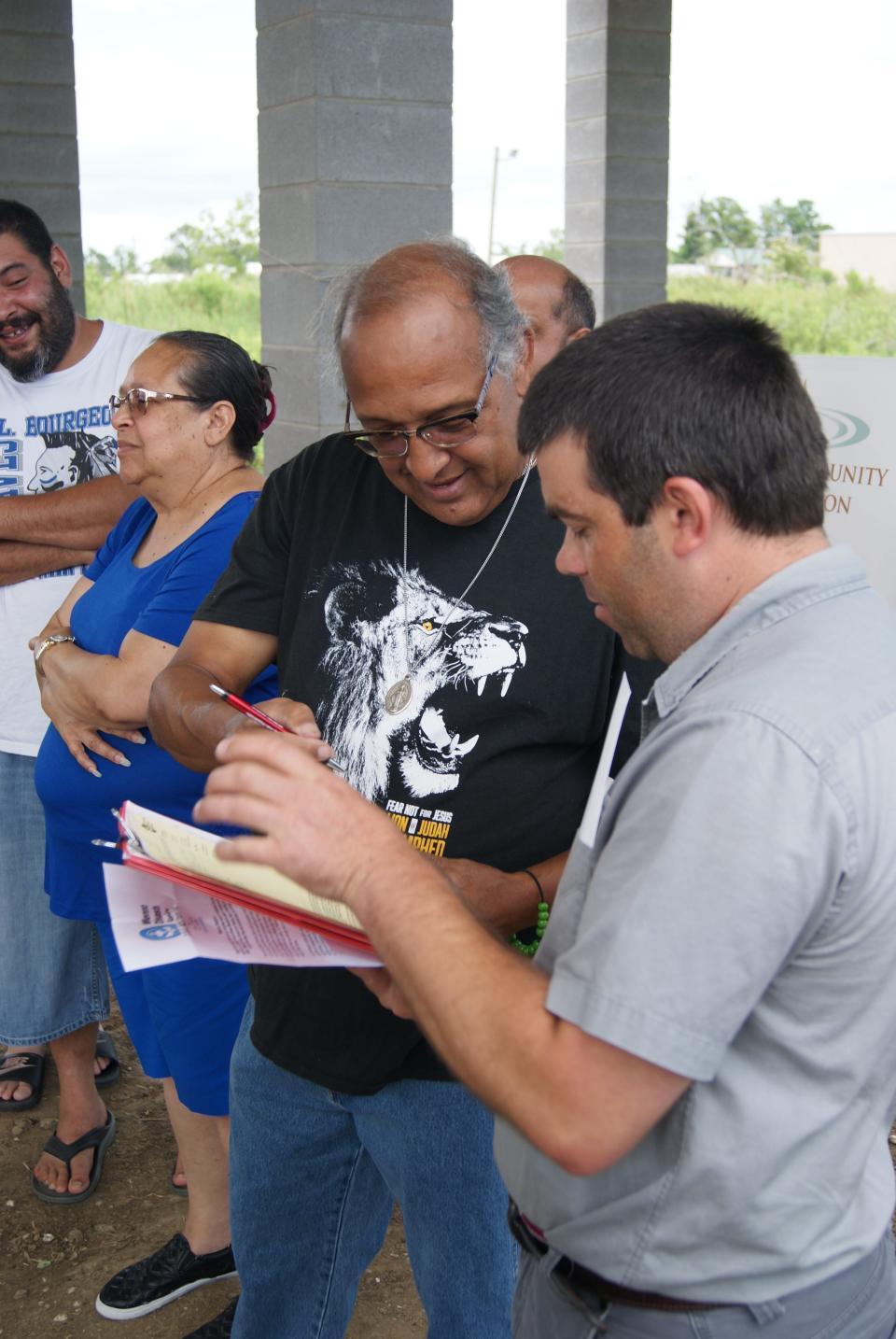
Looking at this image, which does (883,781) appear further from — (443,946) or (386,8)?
(386,8)

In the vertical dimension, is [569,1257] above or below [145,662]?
below

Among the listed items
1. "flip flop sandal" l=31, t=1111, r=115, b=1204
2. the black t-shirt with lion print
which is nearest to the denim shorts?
"flip flop sandal" l=31, t=1111, r=115, b=1204

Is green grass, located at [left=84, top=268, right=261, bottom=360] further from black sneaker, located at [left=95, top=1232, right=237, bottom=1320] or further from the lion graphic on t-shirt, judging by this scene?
the lion graphic on t-shirt

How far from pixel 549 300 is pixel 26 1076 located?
271 cm

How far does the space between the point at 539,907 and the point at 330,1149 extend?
0.61 metres

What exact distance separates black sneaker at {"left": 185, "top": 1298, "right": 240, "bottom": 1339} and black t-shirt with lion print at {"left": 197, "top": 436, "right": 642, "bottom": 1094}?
1.09 meters

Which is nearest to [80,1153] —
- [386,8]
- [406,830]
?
[406,830]

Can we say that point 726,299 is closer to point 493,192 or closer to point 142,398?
point 493,192

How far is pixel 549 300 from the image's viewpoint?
12.0 ft

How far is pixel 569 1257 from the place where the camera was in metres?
1.39

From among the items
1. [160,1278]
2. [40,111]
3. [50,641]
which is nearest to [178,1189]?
[160,1278]

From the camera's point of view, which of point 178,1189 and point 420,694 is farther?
point 178,1189

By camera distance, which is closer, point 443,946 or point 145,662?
point 443,946

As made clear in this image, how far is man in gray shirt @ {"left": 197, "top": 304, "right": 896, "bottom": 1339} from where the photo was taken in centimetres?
108
